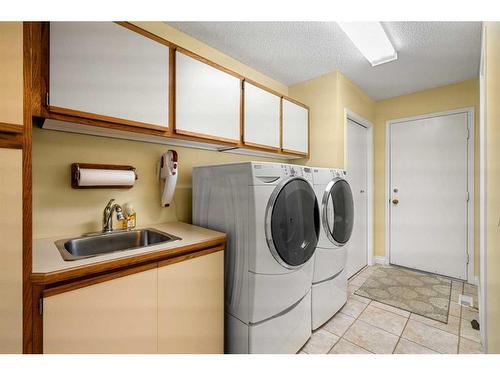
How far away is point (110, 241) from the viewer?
4.64ft

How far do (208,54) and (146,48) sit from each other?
0.72 metres

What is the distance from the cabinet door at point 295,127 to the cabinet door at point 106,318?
1.71 metres

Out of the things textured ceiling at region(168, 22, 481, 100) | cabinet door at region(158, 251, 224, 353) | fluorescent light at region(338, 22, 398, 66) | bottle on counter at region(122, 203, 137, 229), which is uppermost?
textured ceiling at region(168, 22, 481, 100)

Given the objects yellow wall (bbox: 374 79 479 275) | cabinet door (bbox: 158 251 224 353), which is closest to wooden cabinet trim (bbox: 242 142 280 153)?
cabinet door (bbox: 158 251 224 353)

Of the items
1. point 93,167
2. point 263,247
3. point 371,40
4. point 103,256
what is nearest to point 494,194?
point 263,247

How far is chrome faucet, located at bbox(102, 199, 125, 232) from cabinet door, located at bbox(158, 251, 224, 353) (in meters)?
0.58

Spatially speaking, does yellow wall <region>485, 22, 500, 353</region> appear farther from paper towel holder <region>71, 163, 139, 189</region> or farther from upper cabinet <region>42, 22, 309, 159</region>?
paper towel holder <region>71, 163, 139, 189</region>

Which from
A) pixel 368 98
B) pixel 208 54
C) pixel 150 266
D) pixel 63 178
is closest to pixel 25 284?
pixel 150 266

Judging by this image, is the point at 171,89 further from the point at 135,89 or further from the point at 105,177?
the point at 105,177

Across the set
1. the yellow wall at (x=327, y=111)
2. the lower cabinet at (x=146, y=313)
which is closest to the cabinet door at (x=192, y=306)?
the lower cabinet at (x=146, y=313)

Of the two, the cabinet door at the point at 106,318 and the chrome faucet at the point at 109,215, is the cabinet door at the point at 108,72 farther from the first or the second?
the cabinet door at the point at 106,318

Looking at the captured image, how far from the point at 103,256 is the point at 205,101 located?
114 centimetres

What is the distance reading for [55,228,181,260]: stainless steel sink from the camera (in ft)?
4.17
